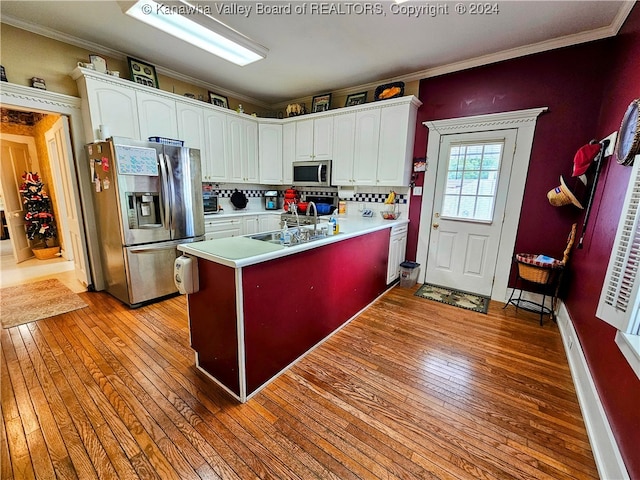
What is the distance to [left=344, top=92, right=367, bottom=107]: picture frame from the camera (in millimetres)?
3785

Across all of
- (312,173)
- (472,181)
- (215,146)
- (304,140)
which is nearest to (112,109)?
(215,146)

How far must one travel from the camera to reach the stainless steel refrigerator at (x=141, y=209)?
2.65 m

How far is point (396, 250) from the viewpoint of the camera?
353 cm

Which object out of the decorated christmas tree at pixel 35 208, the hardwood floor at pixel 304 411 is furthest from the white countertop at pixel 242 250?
the decorated christmas tree at pixel 35 208

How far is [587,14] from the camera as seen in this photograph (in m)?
2.16

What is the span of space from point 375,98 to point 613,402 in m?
3.59

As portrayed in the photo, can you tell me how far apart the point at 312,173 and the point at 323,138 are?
1.77 ft

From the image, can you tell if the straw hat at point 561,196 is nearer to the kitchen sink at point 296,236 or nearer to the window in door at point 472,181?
the window in door at point 472,181

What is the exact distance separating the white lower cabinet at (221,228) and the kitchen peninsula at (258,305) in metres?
1.77

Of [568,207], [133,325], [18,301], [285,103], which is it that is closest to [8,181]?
[18,301]

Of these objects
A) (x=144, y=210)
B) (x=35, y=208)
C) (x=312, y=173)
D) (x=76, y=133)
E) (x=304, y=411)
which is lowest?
(x=304, y=411)

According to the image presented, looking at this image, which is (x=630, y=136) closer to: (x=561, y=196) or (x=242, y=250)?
(x=561, y=196)

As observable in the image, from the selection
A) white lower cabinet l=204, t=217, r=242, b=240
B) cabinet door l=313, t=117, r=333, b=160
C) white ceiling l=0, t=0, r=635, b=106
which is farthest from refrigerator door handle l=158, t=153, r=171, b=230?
cabinet door l=313, t=117, r=333, b=160

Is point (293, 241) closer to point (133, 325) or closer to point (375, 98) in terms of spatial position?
point (133, 325)
